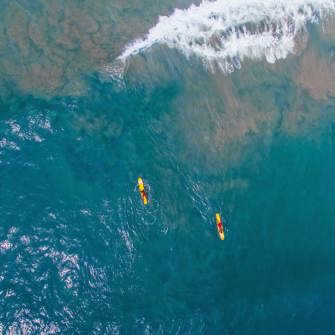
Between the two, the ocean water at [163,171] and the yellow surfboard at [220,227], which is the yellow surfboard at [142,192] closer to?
the ocean water at [163,171]

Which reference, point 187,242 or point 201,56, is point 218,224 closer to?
point 187,242

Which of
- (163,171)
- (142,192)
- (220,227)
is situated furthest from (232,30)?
(220,227)

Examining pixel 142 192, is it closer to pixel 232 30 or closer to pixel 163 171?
pixel 163 171

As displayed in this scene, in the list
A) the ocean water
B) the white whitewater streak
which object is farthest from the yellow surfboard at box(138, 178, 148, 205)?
the white whitewater streak

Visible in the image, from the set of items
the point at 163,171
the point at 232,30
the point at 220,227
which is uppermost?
the point at 232,30

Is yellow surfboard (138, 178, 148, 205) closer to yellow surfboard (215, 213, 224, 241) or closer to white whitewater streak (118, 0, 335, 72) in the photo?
yellow surfboard (215, 213, 224, 241)

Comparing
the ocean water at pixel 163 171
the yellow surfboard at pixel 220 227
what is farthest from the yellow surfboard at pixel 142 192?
the yellow surfboard at pixel 220 227
